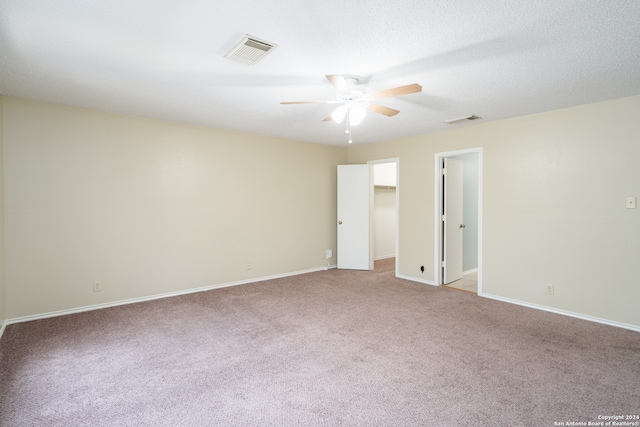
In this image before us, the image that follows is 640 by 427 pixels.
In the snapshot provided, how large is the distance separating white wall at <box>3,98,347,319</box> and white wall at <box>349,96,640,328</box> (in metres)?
3.06

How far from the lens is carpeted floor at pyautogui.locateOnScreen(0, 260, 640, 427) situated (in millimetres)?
1977

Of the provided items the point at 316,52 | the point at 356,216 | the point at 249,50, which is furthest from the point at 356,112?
the point at 356,216

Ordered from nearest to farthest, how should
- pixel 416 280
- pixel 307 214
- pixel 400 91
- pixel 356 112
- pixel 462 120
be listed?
pixel 400 91 → pixel 356 112 → pixel 462 120 → pixel 416 280 → pixel 307 214

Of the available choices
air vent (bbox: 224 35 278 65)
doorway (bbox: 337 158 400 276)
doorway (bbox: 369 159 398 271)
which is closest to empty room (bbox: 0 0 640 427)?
air vent (bbox: 224 35 278 65)

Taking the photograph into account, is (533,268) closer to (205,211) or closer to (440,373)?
(440,373)

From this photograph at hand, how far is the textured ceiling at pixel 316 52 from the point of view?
1812 millimetres

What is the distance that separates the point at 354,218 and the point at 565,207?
10.7ft

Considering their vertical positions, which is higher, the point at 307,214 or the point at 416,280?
the point at 307,214

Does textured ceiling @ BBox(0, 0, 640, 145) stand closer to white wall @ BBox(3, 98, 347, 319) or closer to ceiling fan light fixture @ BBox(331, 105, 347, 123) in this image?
ceiling fan light fixture @ BBox(331, 105, 347, 123)

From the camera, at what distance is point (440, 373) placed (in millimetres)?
2420

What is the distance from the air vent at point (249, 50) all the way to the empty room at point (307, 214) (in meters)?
0.02

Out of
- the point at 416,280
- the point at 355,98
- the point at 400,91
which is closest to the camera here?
the point at 400,91

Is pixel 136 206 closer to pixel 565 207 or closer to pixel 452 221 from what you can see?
pixel 452 221

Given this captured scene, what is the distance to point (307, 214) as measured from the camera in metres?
5.88
